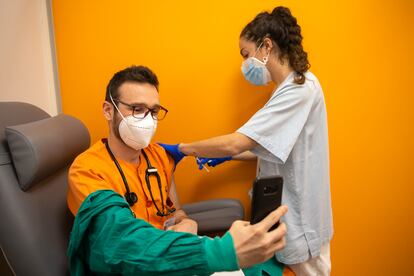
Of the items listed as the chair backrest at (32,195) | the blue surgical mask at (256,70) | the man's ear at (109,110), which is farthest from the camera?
the blue surgical mask at (256,70)

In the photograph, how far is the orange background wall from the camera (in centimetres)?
144

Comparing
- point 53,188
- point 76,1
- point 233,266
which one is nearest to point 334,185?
point 233,266

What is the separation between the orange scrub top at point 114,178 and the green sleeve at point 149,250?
0.60 ft

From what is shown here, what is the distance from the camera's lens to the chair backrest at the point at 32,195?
2.76 ft

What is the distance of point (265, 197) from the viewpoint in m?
0.68

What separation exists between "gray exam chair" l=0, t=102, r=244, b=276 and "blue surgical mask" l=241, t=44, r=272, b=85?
0.77 meters

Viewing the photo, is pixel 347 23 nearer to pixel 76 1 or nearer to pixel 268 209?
pixel 268 209

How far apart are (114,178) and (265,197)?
558 mm

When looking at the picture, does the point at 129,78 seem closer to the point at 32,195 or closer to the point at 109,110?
the point at 109,110

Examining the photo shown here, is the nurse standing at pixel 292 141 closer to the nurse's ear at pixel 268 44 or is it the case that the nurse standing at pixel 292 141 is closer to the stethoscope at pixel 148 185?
the nurse's ear at pixel 268 44

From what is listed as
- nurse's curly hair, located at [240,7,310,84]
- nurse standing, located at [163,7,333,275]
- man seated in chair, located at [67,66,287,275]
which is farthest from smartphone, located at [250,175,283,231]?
nurse's curly hair, located at [240,7,310,84]

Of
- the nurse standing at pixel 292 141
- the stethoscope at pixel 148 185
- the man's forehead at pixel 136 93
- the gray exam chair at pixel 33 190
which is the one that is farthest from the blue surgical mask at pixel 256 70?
the gray exam chair at pixel 33 190

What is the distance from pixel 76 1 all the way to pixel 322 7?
124 cm

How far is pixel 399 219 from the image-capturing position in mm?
1644
